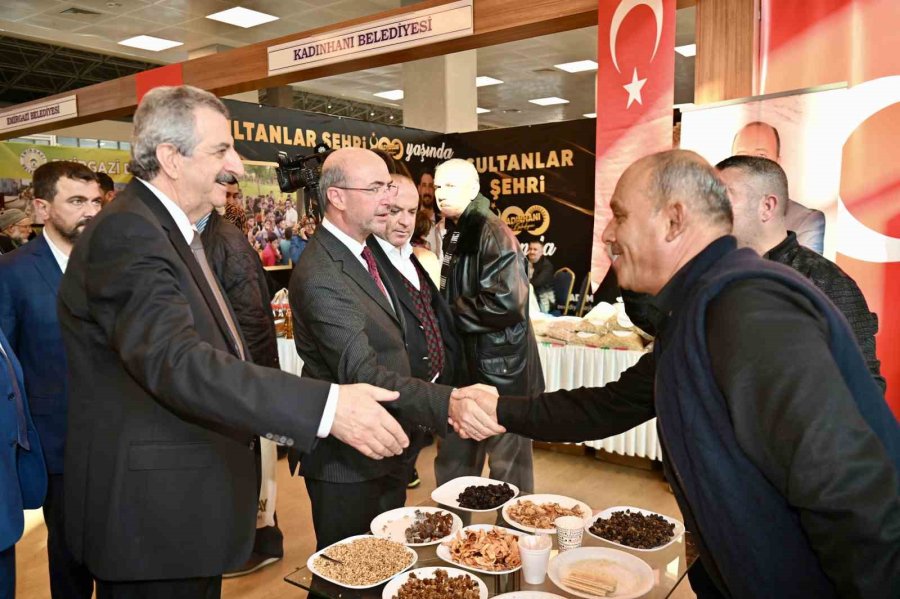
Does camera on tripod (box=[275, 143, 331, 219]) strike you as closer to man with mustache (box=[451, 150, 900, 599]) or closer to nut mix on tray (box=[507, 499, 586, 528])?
nut mix on tray (box=[507, 499, 586, 528])

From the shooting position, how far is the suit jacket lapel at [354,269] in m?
2.30

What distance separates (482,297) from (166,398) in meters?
2.09

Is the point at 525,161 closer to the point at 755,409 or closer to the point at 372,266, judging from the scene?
the point at 372,266

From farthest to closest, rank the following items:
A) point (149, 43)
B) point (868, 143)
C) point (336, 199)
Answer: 1. point (149, 43)
2. point (868, 143)
3. point (336, 199)

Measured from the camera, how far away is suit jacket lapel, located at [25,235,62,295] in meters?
2.67

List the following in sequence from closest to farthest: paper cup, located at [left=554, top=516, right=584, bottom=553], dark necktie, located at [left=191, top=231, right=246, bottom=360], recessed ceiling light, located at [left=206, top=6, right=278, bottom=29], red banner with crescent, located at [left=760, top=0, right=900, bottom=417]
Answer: dark necktie, located at [left=191, top=231, right=246, bottom=360] → paper cup, located at [left=554, top=516, right=584, bottom=553] → red banner with crescent, located at [left=760, top=0, right=900, bottom=417] → recessed ceiling light, located at [left=206, top=6, right=278, bottom=29]

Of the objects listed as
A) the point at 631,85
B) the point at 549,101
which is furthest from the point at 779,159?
the point at 549,101

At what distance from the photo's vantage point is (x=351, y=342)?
216 centimetres

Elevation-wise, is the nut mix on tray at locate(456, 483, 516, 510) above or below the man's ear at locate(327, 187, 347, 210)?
below

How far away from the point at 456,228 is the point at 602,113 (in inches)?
49.6

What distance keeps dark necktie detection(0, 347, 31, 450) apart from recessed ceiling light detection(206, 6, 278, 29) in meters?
7.32

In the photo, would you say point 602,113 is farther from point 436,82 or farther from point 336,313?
point 436,82

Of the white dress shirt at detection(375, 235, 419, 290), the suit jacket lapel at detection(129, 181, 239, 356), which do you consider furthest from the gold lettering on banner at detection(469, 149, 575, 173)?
the suit jacket lapel at detection(129, 181, 239, 356)

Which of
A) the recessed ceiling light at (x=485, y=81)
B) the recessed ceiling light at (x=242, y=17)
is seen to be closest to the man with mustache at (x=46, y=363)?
the recessed ceiling light at (x=242, y=17)
